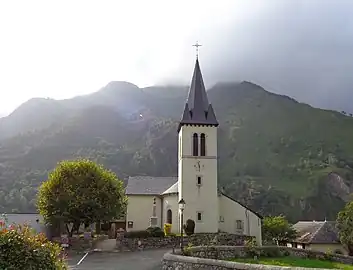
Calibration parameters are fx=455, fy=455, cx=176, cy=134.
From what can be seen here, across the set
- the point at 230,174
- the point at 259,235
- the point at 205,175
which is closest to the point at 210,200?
the point at 205,175

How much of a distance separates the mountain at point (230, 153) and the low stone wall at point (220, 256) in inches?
3021

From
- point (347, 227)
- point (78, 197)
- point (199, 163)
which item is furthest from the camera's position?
point (347, 227)

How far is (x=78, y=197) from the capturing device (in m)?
42.0

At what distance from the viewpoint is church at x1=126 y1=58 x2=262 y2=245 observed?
45375mm

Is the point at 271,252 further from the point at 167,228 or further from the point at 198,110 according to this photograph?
the point at 198,110

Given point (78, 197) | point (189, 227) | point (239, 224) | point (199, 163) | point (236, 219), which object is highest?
point (199, 163)

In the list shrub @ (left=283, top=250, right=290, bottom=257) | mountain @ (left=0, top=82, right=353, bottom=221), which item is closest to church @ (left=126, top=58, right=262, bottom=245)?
shrub @ (left=283, top=250, right=290, bottom=257)

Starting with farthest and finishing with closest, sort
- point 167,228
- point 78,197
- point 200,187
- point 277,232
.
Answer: point 277,232, point 200,187, point 167,228, point 78,197

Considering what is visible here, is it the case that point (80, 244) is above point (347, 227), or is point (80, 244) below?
below

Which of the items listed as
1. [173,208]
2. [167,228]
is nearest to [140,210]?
[173,208]

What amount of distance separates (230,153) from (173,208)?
109946mm

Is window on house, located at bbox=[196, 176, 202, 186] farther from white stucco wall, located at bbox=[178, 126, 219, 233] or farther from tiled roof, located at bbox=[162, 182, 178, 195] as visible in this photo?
tiled roof, located at bbox=[162, 182, 178, 195]

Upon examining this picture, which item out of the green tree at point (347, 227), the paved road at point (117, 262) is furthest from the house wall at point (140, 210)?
the green tree at point (347, 227)

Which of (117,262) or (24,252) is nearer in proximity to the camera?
(24,252)
